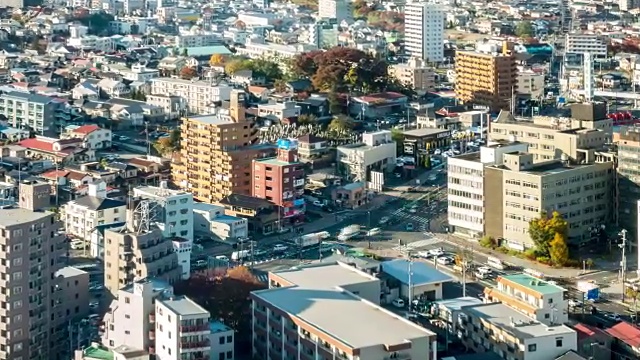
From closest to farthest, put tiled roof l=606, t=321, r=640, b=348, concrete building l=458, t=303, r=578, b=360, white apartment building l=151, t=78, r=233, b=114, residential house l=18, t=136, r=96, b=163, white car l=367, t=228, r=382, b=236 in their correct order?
concrete building l=458, t=303, r=578, b=360, tiled roof l=606, t=321, r=640, b=348, white car l=367, t=228, r=382, b=236, residential house l=18, t=136, r=96, b=163, white apartment building l=151, t=78, r=233, b=114

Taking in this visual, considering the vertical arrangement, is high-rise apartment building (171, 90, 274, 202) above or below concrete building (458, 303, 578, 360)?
above

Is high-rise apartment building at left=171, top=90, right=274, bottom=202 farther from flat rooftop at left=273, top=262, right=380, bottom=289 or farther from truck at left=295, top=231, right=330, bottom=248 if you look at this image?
flat rooftop at left=273, top=262, right=380, bottom=289

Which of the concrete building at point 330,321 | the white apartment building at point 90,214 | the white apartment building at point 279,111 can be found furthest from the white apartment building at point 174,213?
the white apartment building at point 279,111

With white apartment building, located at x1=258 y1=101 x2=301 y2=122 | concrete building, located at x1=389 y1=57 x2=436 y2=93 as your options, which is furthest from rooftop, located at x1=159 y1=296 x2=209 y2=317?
concrete building, located at x1=389 y1=57 x2=436 y2=93

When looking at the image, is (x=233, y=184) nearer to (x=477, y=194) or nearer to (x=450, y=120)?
(x=477, y=194)

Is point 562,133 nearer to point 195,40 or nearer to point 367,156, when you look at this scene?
point 367,156

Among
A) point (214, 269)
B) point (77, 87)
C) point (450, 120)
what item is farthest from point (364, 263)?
point (77, 87)
